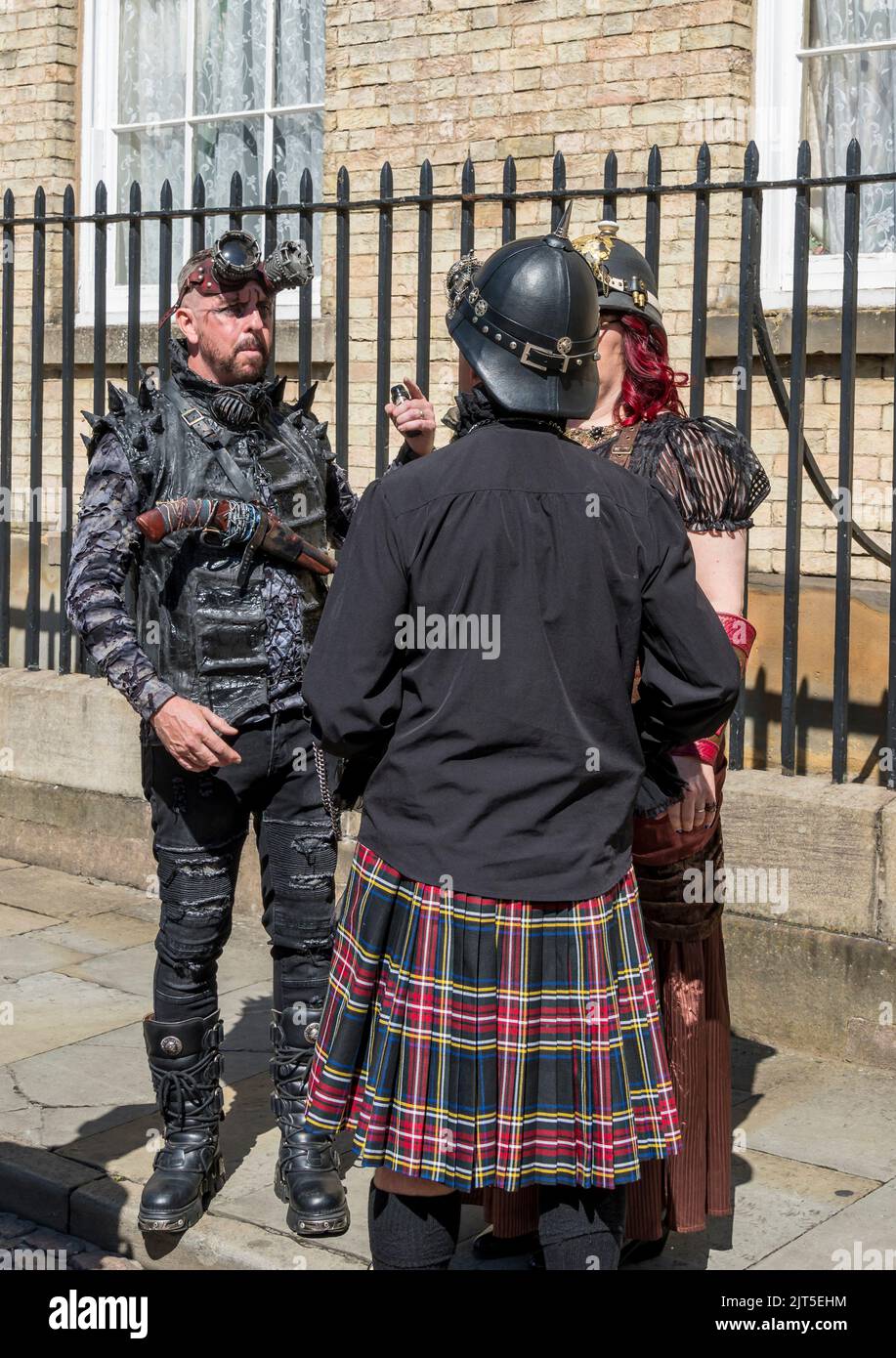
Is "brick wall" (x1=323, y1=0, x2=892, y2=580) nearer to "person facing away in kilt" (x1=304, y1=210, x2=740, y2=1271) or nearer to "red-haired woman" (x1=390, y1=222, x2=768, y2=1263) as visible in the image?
"red-haired woman" (x1=390, y1=222, x2=768, y2=1263)

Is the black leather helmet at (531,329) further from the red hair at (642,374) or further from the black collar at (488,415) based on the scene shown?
the red hair at (642,374)

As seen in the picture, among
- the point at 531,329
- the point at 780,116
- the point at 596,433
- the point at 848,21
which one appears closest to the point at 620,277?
the point at 596,433

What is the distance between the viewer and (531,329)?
2.86 metres

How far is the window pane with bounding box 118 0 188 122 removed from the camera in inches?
347

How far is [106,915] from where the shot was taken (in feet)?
21.1

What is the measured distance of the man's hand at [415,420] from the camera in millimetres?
3742

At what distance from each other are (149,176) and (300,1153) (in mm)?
6371

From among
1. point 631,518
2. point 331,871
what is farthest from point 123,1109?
point 631,518

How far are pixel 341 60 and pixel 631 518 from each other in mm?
5644

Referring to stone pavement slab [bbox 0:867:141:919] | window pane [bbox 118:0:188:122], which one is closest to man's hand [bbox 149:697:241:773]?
stone pavement slab [bbox 0:867:141:919]

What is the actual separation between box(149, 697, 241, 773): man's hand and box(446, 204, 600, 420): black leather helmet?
46.5 inches

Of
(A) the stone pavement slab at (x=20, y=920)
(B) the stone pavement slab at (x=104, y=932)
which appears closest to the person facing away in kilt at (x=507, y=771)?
(B) the stone pavement slab at (x=104, y=932)

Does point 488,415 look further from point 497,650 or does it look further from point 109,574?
point 109,574
